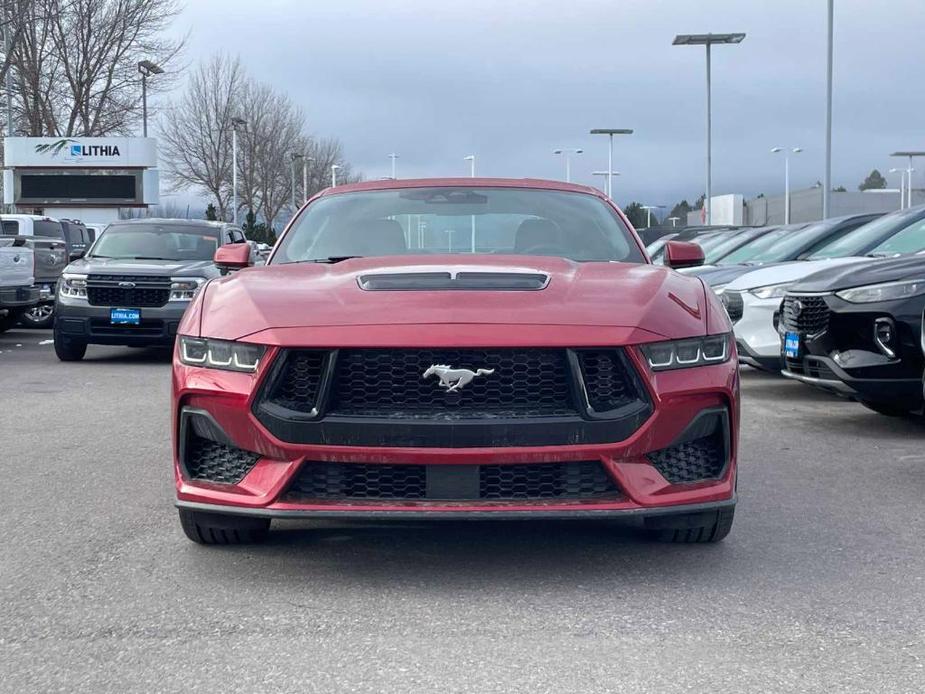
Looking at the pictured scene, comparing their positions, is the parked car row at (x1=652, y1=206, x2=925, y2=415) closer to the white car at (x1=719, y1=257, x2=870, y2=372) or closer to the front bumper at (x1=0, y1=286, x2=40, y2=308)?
the white car at (x1=719, y1=257, x2=870, y2=372)

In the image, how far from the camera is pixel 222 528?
183 inches

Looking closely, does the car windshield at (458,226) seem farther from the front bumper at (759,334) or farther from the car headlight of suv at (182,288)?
the car headlight of suv at (182,288)

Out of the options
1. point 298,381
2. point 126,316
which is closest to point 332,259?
point 298,381

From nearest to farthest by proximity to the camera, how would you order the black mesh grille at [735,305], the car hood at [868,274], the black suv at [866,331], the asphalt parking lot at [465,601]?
the asphalt parking lot at [465,601]
the black suv at [866,331]
the car hood at [868,274]
the black mesh grille at [735,305]

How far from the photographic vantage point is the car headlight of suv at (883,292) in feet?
25.1

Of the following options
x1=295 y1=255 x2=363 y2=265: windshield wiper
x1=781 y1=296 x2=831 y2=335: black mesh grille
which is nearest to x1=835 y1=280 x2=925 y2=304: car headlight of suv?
x1=781 y1=296 x2=831 y2=335: black mesh grille

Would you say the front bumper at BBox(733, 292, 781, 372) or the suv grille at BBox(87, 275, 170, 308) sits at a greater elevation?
the suv grille at BBox(87, 275, 170, 308)

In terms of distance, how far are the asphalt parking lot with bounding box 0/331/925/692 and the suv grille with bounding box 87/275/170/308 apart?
736 centimetres

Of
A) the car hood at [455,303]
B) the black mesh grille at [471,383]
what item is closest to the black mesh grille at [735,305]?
the car hood at [455,303]

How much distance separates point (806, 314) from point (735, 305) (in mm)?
2153

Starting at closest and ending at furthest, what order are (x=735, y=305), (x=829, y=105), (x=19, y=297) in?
(x=735, y=305), (x=19, y=297), (x=829, y=105)

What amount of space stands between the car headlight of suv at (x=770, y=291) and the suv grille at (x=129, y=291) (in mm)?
6490

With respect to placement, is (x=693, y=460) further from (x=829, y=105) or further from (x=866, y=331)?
(x=829, y=105)

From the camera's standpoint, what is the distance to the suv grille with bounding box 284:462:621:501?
4160 millimetres
